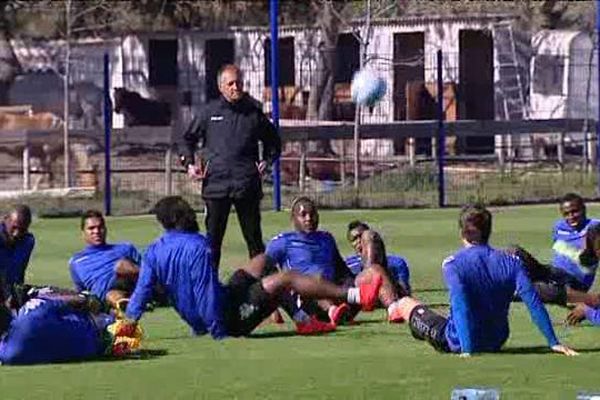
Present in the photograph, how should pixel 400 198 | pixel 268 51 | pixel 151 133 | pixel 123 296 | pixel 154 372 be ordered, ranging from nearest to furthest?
1. pixel 154 372
2. pixel 123 296
3. pixel 400 198
4. pixel 268 51
5. pixel 151 133

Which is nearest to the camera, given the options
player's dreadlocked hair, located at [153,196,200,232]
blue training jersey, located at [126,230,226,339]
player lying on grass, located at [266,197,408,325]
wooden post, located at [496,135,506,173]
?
blue training jersey, located at [126,230,226,339]

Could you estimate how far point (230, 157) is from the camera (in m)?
16.8

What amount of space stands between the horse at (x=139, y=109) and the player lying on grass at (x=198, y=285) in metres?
25.1

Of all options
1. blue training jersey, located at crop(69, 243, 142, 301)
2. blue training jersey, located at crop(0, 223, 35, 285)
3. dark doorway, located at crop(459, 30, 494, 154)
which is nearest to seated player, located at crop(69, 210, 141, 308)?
blue training jersey, located at crop(69, 243, 142, 301)

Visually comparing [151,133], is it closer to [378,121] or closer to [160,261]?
[378,121]

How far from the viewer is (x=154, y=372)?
1194 cm

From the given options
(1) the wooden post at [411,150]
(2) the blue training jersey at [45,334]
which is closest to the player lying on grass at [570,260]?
(2) the blue training jersey at [45,334]

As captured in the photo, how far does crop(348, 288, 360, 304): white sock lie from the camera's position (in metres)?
14.7

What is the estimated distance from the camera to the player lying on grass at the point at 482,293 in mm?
12062

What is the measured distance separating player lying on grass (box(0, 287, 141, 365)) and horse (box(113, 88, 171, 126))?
2628 centimetres

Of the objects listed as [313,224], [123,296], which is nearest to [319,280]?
[313,224]

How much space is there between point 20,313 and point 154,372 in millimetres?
1158

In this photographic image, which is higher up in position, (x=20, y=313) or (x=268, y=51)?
(x=268, y=51)

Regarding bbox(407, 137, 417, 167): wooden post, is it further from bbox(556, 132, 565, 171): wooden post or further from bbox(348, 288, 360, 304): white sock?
bbox(348, 288, 360, 304): white sock
